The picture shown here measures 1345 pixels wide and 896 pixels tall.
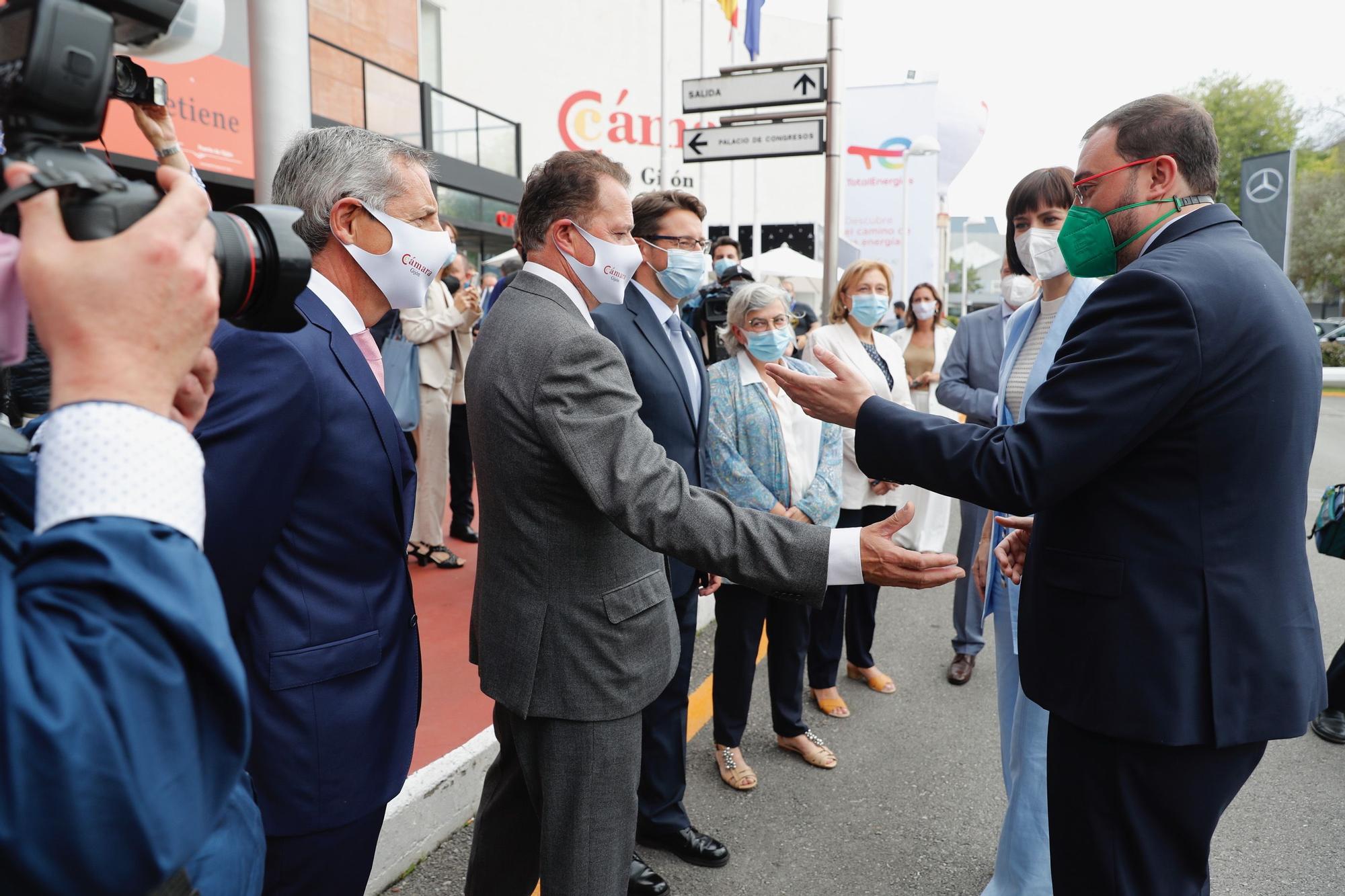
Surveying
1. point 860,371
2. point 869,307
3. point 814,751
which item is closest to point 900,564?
point 814,751

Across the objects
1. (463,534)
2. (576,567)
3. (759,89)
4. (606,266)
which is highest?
(759,89)

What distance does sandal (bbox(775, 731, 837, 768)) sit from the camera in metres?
3.60

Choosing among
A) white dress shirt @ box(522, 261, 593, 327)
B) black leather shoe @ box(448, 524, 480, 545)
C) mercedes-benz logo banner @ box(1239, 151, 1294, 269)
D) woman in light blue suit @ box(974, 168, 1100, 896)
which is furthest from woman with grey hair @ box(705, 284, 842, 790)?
mercedes-benz logo banner @ box(1239, 151, 1294, 269)

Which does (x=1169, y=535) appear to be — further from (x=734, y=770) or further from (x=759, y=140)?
(x=759, y=140)

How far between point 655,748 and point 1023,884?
3.81 feet

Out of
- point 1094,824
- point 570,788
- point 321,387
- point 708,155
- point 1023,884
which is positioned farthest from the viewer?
point 708,155

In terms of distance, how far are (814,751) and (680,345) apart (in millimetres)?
1761

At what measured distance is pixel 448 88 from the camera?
72.8ft

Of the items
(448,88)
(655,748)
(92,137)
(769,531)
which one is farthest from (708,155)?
(448,88)

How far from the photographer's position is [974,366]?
4668 mm

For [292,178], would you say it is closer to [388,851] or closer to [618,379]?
[618,379]

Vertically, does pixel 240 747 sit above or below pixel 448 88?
below

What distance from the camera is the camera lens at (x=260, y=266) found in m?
0.90

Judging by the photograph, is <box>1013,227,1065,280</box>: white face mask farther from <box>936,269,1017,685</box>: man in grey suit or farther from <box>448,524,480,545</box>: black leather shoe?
<box>448,524,480,545</box>: black leather shoe
